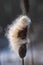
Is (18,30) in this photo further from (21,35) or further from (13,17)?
(13,17)

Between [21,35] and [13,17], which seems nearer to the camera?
[21,35]

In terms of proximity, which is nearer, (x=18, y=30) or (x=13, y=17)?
(x=18, y=30)

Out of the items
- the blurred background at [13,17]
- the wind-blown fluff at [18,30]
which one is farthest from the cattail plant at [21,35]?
the blurred background at [13,17]

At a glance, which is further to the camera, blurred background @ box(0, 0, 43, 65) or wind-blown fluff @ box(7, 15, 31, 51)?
blurred background @ box(0, 0, 43, 65)

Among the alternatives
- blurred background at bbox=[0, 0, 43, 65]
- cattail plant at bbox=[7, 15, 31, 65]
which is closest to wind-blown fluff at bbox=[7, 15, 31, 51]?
cattail plant at bbox=[7, 15, 31, 65]

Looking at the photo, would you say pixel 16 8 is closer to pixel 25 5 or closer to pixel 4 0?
pixel 4 0

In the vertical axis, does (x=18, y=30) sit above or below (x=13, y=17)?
below

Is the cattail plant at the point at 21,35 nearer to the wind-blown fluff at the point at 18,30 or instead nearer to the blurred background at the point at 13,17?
the wind-blown fluff at the point at 18,30

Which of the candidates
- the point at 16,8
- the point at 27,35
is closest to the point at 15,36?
the point at 27,35

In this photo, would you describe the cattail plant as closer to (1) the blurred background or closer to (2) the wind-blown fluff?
(2) the wind-blown fluff

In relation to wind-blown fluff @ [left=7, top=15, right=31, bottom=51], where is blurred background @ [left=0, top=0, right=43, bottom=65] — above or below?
above

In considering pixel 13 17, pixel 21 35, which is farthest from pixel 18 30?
pixel 13 17
